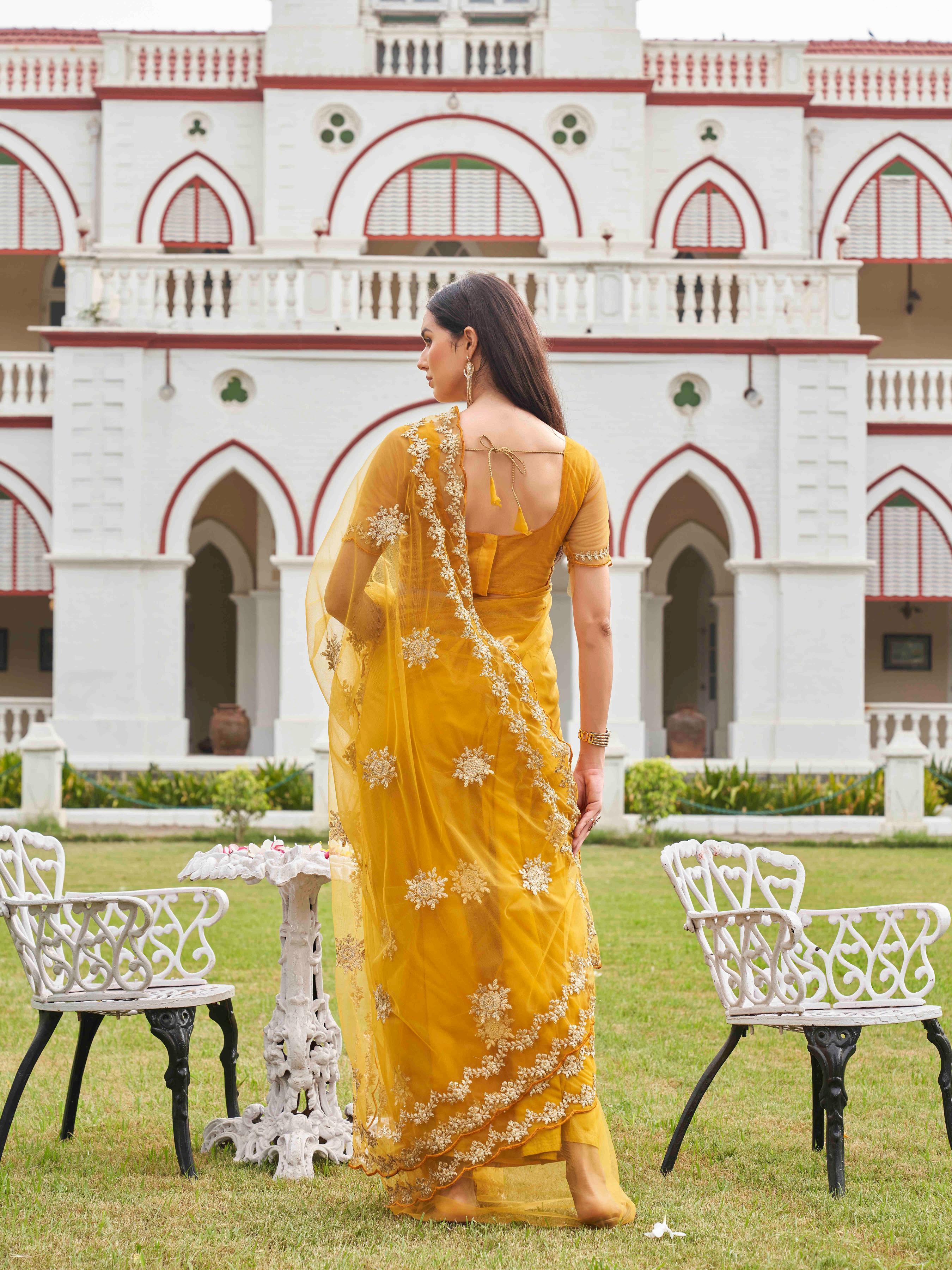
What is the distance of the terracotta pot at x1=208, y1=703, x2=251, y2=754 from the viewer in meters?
17.5

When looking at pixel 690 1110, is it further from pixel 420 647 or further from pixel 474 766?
pixel 420 647

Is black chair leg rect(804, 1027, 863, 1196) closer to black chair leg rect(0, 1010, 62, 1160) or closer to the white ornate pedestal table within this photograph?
the white ornate pedestal table

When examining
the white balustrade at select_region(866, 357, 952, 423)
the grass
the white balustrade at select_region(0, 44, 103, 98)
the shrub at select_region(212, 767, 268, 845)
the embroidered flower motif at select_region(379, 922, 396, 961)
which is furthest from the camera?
the white balustrade at select_region(0, 44, 103, 98)

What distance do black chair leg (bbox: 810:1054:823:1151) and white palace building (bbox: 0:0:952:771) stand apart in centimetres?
1185

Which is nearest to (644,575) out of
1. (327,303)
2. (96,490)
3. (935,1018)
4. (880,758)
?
(880,758)

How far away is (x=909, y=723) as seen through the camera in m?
18.2

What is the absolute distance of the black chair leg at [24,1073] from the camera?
451 centimetres

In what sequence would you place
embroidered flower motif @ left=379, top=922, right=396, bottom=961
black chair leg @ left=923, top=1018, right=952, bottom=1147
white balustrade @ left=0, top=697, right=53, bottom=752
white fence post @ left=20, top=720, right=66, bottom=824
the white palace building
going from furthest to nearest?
white balustrade @ left=0, top=697, right=53, bottom=752 → the white palace building → white fence post @ left=20, top=720, right=66, bottom=824 → black chair leg @ left=923, top=1018, right=952, bottom=1147 → embroidered flower motif @ left=379, top=922, right=396, bottom=961

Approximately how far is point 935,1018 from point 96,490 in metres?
14.0

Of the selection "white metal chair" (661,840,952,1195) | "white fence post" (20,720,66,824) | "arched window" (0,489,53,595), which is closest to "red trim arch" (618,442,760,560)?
"white fence post" (20,720,66,824)

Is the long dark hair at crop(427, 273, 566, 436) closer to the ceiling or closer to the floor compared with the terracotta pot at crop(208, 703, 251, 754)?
closer to the ceiling

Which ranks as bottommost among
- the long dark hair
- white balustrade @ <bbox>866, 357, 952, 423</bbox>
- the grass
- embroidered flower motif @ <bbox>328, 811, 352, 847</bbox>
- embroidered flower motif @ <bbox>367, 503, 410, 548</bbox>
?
the grass

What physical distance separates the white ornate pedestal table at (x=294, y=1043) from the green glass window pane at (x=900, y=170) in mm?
18621

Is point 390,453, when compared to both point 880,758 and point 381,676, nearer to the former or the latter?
point 381,676
